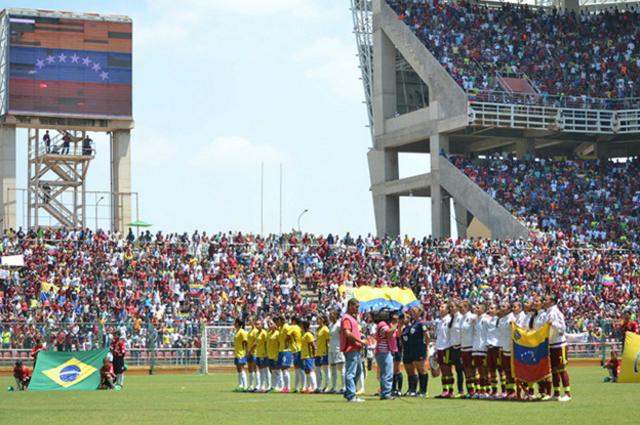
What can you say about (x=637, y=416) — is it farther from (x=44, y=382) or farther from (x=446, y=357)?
(x=44, y=382)

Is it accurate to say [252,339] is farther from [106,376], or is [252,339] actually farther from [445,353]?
[445,353]

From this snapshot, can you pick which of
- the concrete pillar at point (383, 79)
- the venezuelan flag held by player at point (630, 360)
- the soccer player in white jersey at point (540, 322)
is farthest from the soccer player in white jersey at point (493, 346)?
the concrete pillar at point (383, 79)

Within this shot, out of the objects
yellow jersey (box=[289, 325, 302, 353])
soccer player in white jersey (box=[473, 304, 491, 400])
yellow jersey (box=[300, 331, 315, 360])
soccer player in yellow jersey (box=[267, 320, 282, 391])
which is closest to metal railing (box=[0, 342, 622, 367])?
soccer player in yellow jersey (box=[267, 320, 282, 391])

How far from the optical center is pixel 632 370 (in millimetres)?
31156

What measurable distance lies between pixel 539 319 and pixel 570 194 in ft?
136

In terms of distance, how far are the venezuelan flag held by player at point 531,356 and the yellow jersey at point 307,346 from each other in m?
6.21

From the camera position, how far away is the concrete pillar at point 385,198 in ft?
236

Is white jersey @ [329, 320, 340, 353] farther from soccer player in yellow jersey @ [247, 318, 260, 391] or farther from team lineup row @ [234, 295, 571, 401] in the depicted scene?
soccer player in yellow jersey @ [247, 318, 260, 391]

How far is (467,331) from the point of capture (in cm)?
2462

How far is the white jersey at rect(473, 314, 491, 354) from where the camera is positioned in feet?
79.3

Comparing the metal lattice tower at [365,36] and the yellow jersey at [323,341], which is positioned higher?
the metal lattice tower at [365,36]

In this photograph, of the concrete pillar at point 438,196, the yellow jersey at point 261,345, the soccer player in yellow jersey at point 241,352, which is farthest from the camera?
the concrete pillar at point 438,196

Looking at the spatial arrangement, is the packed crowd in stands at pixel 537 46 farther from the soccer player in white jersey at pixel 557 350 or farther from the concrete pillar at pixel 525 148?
the soccer player in white jersey at pixel 557 350

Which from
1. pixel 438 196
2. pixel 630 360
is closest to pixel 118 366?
pixel 630 360
